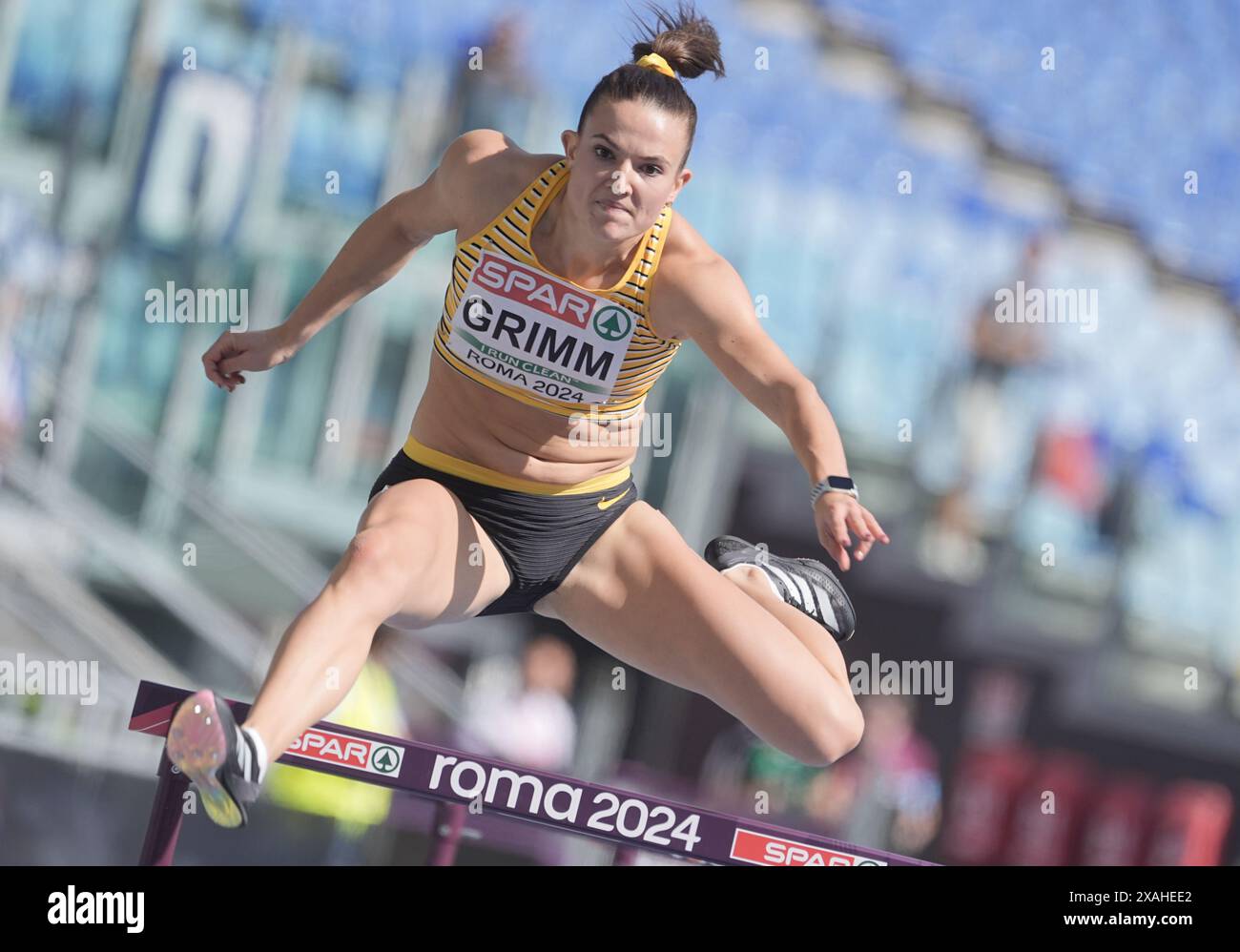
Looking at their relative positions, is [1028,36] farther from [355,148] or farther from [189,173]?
[189,173]

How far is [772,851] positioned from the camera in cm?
259

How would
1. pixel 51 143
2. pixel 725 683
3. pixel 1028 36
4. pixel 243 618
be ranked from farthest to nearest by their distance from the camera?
1. pixel 1028 36
2. pixel 51 143
3. pixel 243 618
4. pixel 725 683

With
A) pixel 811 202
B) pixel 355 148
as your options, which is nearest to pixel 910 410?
pixel 811 202

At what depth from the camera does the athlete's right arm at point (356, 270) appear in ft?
8.45

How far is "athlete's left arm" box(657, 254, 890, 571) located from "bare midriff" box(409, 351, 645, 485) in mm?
311

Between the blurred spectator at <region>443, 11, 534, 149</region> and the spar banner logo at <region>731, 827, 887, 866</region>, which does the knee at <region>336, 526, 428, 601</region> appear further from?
the blurred spectator at <region>443, 11, 534, 149</region>

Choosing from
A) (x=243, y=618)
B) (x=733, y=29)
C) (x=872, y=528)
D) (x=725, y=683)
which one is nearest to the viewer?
(x=872, y=528)

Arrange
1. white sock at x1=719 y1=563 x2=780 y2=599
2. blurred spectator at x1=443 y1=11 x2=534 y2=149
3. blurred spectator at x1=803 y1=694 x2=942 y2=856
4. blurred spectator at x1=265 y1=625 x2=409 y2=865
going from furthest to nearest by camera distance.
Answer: blurred spectator at x1=443 y1=11 x2=534 y2=149, blurred spectator at x1=803 y1=694 x2=942 y2=856, blurred spectator at x1=265 y1=625 x2=409 y2=865, white sock at x1=719 y1=563 x2=780 y2=599

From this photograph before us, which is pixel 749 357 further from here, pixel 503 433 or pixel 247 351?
pixel 247 351

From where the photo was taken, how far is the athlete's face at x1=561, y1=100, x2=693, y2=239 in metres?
2.28

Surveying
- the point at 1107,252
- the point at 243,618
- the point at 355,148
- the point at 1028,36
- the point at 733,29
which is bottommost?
the point at 243,618

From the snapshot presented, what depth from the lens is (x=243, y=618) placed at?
5.12 meters

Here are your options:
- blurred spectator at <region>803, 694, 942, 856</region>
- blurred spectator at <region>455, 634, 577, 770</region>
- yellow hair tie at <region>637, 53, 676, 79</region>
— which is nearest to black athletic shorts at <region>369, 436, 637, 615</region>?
yellow hair tie at <region>637, 53, 676, 79</region>

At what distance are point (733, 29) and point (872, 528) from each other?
16.5ft
